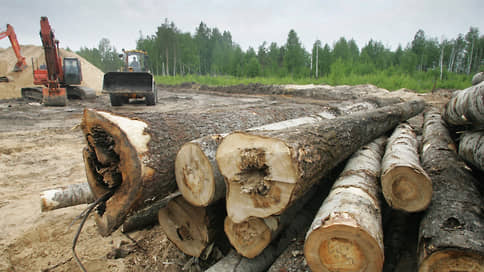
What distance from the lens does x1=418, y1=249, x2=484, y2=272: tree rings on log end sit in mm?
1229

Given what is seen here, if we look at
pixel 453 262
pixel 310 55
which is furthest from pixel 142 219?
pixel 310 55

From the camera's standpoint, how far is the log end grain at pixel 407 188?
1593 millimetres

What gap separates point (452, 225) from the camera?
1.41m

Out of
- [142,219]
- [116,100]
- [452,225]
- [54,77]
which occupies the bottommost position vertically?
[142,219]

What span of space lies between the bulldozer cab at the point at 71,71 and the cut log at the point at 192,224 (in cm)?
1367

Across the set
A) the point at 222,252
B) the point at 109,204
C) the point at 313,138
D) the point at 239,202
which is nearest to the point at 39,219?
the point at 109,204

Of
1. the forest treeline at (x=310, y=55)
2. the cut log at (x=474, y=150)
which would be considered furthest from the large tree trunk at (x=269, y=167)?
the forest treeline at (x=310, y=55)

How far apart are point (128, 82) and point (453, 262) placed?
11595 millimetres

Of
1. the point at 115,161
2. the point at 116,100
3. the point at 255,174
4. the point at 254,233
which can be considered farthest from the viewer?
the point at 116,100

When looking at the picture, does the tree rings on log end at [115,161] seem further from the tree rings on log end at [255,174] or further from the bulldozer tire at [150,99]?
the bulldozer tire at [150,99]

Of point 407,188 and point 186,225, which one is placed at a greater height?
point 407,188

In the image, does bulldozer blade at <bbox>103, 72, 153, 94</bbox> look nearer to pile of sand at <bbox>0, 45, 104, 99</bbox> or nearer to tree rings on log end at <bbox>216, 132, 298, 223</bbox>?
pile of sand at <bbox>0, 45, 104, 99</bbox>

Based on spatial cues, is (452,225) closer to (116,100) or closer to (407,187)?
(407,187)

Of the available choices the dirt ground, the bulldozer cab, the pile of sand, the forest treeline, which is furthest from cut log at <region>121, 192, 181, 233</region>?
the forest treeline
